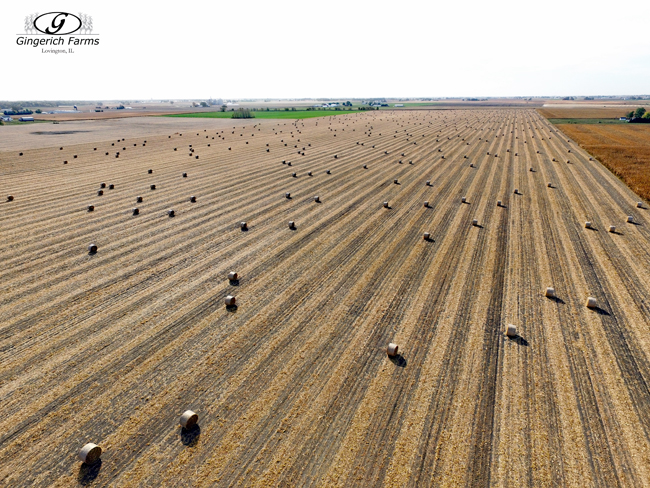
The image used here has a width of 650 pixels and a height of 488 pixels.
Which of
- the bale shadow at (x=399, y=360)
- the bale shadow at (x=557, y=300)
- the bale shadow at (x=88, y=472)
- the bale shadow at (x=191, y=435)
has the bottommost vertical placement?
the bale shadow at (x=88, y=472)

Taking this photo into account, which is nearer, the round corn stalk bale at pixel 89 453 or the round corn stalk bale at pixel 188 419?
the round corn stalk bale at pixel 89 453

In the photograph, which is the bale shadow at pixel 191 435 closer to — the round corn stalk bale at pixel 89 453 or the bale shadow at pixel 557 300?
the round corn stalk bale at pixel 89 453

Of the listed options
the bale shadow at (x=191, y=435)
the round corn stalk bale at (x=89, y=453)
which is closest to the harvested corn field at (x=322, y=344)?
the bale shadow at (x=191, y=435)

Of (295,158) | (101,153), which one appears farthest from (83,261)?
(101,153)

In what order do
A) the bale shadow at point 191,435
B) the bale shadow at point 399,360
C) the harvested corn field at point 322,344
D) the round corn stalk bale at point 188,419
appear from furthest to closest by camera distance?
the bale shadow at point 399,360 → the round corn stalk bale at point 188,419 → the bale shadow at point 191,435 → the harvested corn field at point 322,344

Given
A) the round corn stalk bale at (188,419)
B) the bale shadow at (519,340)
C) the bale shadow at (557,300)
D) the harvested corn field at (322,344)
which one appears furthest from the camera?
the bale shadow at (557,300)

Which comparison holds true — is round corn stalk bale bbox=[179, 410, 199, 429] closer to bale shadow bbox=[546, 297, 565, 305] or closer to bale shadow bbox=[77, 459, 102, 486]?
bale shadow bbox=[77, 459, 102, 486]

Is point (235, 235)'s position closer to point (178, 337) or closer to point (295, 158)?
point (178, 337)
